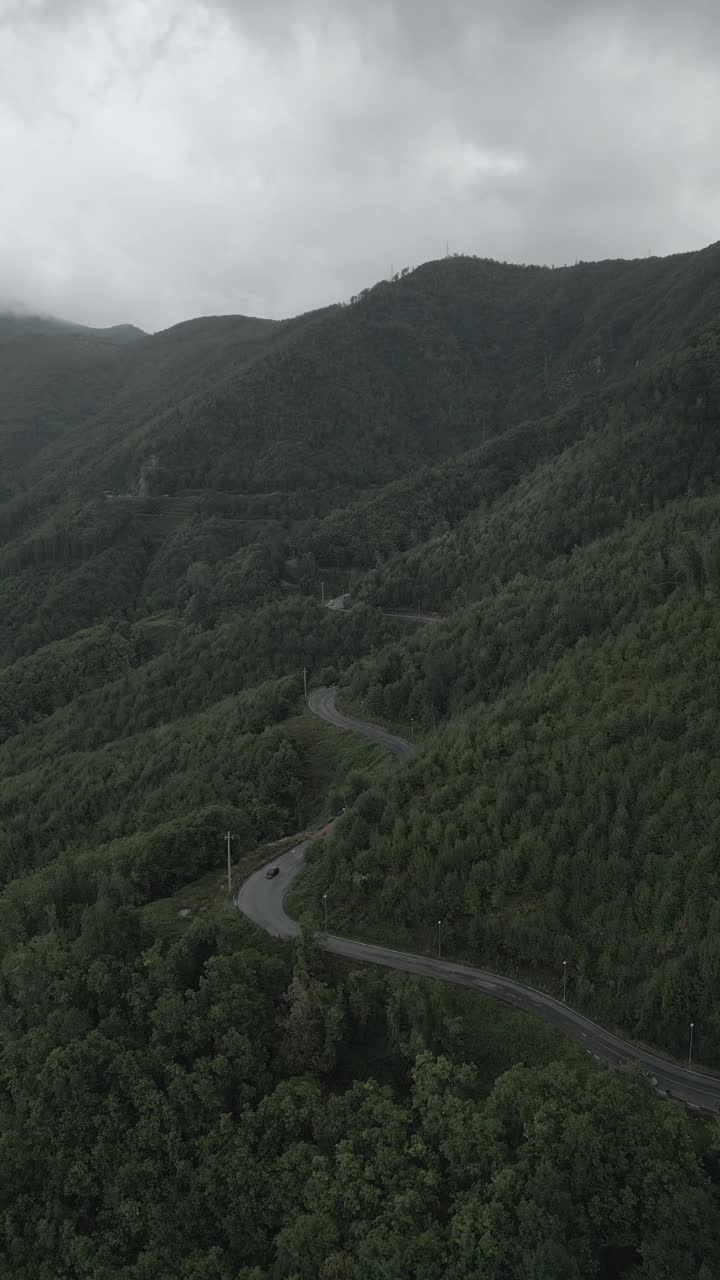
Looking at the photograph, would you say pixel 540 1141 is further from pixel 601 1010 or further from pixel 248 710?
pixel 248 710

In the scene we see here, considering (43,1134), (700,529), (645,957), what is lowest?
(43,1134)

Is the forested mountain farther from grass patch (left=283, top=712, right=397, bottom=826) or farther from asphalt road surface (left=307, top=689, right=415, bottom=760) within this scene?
asphalt road surface (left=307, top=689, right=415, bottom=760)

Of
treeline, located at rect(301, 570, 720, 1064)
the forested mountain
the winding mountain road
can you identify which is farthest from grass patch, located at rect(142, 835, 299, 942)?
treeline, located at rect(301, 570, 720, 1064)

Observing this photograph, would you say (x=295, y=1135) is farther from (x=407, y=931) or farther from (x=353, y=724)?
(x=353, y=724)

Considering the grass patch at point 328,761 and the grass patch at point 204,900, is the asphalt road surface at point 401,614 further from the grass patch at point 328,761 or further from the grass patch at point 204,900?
the grass patch at point 204,900

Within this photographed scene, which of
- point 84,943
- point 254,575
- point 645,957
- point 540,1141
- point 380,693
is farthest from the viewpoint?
point 254,575

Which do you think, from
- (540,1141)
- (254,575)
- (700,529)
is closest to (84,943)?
(540,1141)

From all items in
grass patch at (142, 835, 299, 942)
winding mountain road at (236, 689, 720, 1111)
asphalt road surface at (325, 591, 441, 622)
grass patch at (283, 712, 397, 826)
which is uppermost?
asphalt road surface at (325, 591, 441, 622)

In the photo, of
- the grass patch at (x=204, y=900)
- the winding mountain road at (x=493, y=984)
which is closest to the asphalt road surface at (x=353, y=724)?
the grass patch at (x=204, y=900)
